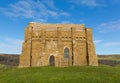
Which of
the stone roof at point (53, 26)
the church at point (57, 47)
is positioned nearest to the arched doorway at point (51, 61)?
the church at point (57, 47)

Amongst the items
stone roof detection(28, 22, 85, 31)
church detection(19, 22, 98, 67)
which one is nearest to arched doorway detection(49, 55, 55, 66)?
church detection(19, 22, 98, 67)

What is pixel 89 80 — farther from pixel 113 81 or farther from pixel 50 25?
pixel 50 25

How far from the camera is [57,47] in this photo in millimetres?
47500

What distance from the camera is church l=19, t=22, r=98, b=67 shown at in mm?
46969

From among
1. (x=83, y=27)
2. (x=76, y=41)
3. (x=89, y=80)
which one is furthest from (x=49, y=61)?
(x=89, y=80)

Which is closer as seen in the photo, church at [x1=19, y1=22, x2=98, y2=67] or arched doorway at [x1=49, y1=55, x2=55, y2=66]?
church at [x1=19, y1=22, x2=98, y2=67]

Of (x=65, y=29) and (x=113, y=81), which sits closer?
(x=113, y=81)

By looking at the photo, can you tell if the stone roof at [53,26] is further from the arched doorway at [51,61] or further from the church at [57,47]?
the arched doorway at [51,61]

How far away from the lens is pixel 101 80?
2569cm

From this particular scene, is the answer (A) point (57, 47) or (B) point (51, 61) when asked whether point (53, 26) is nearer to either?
(A) point (57, 47)

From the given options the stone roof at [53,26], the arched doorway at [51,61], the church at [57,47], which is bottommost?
the arched doorway at [51,61]

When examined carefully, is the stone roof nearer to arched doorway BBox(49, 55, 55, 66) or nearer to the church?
the church

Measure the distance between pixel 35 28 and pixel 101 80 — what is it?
26286 millimetres

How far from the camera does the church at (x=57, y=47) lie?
4697 cm
